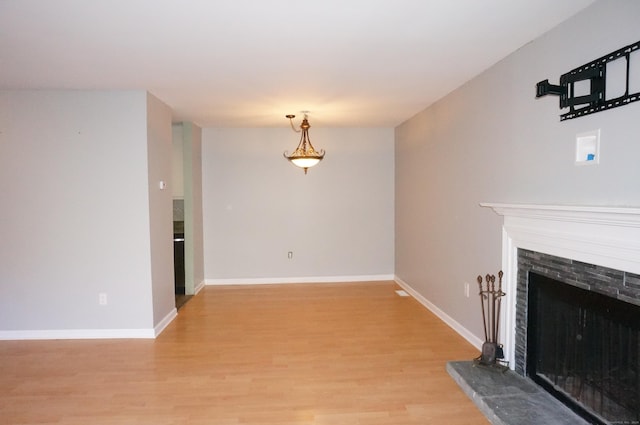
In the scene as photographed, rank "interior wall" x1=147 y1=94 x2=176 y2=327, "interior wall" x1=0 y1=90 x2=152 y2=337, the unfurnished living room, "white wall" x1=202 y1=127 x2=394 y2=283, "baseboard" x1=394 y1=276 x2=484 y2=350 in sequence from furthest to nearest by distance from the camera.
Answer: "white wall" x1=202 y1=127 x2=394 y2=283 < "interior wall" x1=147 y1=94 x2=176 y2=327 < "interior wall" x1=0 y1=90 x2=152 y2=337 < "baseboard" x1=394 y1=276 x2=484 y2=350 < the unfurnished living room

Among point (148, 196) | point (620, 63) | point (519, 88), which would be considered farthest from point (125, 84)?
point (620, 63)

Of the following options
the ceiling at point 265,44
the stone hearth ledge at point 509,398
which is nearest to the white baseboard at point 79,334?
the ceiling at point 265,44

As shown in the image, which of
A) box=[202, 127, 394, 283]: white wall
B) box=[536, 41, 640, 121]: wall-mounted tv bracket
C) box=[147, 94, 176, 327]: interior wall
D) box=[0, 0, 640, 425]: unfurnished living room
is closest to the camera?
box=[536, 41, 640, 121]: wall-mounted tv bracket

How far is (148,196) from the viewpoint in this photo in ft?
12.2

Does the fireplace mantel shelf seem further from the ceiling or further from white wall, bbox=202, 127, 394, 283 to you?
white wall, bbox=202, 127, 394, 283

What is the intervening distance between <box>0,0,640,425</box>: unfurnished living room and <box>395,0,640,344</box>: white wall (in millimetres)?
18

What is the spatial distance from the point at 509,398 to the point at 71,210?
406 centimetres

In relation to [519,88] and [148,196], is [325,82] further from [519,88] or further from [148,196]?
[148,196]

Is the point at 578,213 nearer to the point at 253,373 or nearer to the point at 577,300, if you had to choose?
the point at 577,300

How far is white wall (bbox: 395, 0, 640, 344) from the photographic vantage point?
1949 mm

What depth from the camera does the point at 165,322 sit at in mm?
4129

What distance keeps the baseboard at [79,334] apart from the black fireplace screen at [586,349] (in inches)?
135

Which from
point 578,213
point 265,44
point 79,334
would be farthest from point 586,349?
point 79,334

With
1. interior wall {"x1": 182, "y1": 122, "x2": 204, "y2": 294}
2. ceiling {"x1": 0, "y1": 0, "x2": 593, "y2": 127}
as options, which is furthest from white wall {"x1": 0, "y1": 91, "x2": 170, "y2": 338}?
interior wall {"x1": 182, "y1": 122, "x2": 204, "y2": 294}
